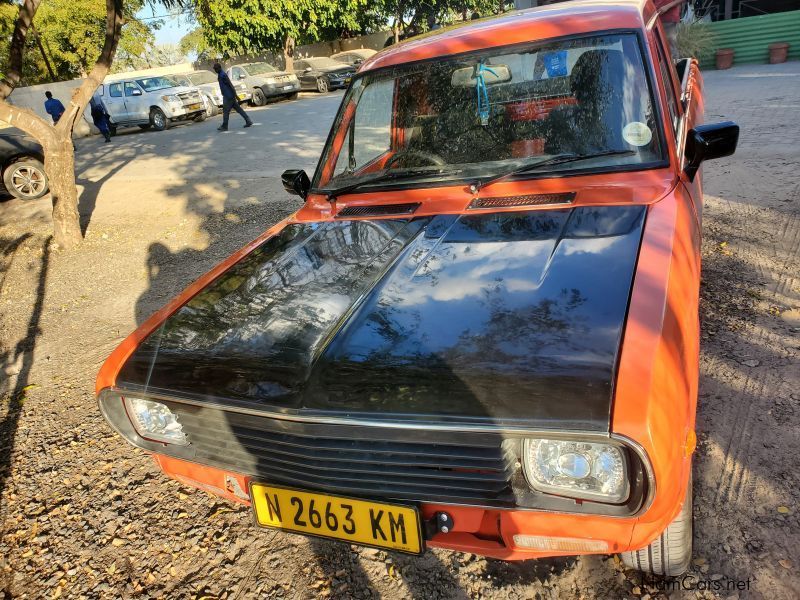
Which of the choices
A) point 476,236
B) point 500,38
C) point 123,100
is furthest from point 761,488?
point 123,100

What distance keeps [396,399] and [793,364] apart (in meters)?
2.45

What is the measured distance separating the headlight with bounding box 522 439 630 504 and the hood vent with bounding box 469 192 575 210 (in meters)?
1.17

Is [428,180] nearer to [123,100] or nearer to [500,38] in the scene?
[500,38]

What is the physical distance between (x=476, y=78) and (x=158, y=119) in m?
17.1

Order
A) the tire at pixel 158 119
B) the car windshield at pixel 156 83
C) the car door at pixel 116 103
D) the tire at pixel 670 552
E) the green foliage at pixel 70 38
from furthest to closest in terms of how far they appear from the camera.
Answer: the green foliage at pixel 70 38, the car door at pixel 116 103, the car windshield at pixel 156 83, the tire at pixel 158 119, the tire at pixel 670 552

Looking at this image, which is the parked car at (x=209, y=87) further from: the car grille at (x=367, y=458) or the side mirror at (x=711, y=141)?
the car grille at (x=367, y=458)

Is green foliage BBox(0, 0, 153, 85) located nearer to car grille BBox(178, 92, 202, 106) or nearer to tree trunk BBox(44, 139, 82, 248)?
car grille BBox(178, 92, 202, 106)

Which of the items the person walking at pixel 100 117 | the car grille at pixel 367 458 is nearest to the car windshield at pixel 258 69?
the person walking at pixel 100 117

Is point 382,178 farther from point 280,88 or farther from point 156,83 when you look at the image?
point 280,88

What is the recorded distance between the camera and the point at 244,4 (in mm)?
26406

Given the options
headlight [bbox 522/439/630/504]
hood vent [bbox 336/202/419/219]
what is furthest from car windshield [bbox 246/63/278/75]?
headlight [bbox 522/439/630/504]

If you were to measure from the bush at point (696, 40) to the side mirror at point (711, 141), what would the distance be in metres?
15.2

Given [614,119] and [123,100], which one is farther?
[123,100]

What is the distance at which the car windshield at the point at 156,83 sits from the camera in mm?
17453
